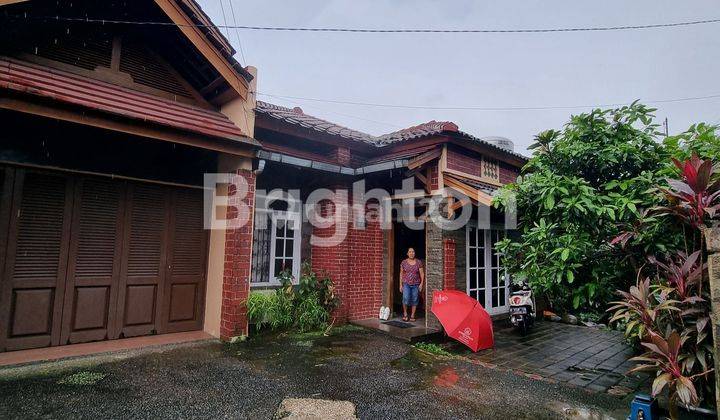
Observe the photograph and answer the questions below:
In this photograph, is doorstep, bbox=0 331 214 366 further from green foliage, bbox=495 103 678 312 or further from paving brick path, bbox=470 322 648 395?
green foliage, bbox=495 103 678 312

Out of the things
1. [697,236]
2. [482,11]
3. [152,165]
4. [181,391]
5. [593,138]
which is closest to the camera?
[697,236]

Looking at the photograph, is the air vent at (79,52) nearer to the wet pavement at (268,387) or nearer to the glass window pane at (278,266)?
the wet pavement at (268,387)

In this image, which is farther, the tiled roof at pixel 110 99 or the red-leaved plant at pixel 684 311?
the tiled roof at pixel 110 99

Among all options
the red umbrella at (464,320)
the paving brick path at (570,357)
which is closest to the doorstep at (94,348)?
the red umbrella at (464,320)

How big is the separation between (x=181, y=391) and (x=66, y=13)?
5.60m

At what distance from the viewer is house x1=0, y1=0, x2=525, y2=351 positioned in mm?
4805

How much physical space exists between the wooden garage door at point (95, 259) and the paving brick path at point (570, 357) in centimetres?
523

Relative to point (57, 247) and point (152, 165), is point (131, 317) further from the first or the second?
point (152, 165)

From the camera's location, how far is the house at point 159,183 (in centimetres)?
480

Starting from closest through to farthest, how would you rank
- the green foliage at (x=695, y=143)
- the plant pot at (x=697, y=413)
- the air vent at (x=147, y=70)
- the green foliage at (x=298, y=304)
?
the plant pot at (x=697, y=413)
the green foliage at (x=695, y=143)
the air vent at (x=147, y=70)
the green foliage at (x=298, y=304)

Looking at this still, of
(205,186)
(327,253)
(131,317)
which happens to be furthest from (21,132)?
(327,253)

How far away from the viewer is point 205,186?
6.42m

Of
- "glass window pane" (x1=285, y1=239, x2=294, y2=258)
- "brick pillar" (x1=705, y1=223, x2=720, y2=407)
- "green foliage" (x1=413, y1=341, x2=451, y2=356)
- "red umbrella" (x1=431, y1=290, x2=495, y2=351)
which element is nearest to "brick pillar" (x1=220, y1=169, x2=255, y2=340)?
"glass window pane" (x1=285, y1=239, x2=294, y2=258)

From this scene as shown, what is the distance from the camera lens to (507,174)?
9.43 m
